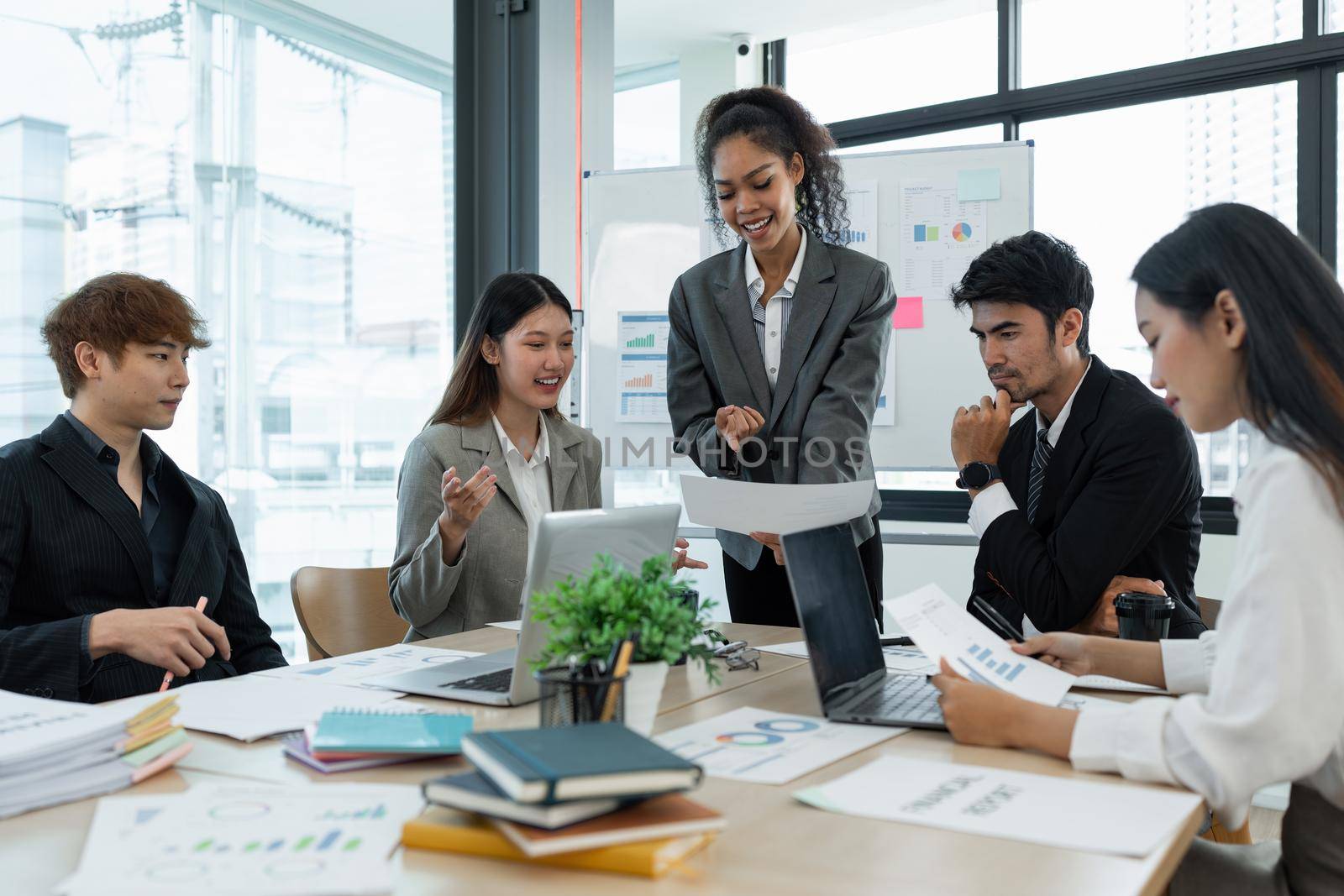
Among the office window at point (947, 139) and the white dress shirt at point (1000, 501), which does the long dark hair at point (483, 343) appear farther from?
the office window at point (947, 139)

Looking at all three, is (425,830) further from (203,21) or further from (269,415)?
(203,21)

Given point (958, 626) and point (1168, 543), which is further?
point (1168, 543)

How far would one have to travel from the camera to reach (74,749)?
3.23 feet

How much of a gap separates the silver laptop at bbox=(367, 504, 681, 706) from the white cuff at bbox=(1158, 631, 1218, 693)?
26.2 inches

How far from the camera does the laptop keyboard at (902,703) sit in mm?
1256

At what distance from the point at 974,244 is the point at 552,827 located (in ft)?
9.82

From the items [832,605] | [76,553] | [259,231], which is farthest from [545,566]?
[259,231]

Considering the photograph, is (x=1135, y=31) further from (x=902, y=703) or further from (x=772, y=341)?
(x=902, y=703)

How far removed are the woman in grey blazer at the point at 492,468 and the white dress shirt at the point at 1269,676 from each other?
3.48ft

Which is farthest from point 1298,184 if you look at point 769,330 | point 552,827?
point 552,827

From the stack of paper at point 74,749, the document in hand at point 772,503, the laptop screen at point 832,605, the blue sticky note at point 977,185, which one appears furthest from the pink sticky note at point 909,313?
the stack of paper at point 74,749

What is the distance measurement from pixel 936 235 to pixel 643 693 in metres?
2.76

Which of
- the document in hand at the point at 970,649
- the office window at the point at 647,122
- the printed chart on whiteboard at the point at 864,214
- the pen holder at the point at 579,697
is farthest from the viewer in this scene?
the office window at the point at 647,122

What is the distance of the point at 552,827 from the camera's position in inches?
30.9
